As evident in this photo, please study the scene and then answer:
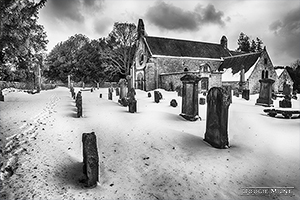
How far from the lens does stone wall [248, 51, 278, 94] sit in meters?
21.0

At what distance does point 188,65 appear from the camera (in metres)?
24.7

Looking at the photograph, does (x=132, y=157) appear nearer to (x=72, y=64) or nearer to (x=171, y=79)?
(x=171, y=79)

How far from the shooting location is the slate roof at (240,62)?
72.7 ft

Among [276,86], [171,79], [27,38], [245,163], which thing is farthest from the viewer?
[276,86]

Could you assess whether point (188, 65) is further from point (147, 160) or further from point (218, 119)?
point (147, 160)

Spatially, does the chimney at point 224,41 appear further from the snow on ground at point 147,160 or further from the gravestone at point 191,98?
the snow on ground at point 147,160

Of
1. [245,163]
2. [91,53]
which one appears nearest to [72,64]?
[91,53]

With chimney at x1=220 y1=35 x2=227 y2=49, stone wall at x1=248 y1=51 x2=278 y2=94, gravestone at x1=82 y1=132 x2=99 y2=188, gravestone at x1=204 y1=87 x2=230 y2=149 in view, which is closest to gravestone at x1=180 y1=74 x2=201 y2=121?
gravestone at x1=204 y1=87 x2=230 y2=149

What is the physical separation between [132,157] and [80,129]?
2272 mm

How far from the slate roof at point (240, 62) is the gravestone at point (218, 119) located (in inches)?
785

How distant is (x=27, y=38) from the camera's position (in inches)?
499

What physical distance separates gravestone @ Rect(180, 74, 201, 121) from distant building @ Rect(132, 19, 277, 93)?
12457mm

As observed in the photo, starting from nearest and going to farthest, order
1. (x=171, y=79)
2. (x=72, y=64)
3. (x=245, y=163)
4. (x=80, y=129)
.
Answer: (x=245, y=163)
(x=80, y=129)
(x=171, y=79)
(x=72, y=64)

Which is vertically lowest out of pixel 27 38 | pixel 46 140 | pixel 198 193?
pixel 198 193
